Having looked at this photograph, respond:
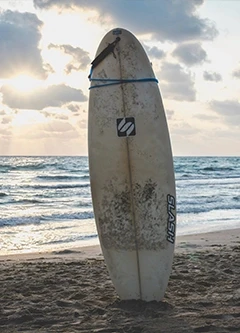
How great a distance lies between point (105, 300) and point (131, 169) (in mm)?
1174

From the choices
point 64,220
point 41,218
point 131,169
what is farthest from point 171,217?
point 41,218

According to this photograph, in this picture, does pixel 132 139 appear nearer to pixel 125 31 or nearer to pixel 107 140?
pixel 107 140

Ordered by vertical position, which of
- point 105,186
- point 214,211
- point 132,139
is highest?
point 132,139

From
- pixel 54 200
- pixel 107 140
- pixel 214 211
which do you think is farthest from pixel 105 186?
pixel 54 200

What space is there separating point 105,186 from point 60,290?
1.18 meters

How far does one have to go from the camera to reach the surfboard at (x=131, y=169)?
12.8 ft

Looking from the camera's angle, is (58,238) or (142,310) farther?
(58,238)

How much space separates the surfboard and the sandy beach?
29cm

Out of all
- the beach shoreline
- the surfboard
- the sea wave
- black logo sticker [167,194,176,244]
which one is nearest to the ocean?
the sea wave

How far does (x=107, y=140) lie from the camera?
394cm

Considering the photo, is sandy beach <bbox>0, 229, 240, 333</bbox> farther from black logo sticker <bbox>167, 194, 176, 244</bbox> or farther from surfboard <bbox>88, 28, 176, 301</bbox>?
black logo sticker <bbox>167, 194, 176, 244</bbox>

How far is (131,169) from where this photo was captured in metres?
3.89

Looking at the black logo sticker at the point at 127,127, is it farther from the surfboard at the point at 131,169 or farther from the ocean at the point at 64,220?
the ocean at the point at 64,220

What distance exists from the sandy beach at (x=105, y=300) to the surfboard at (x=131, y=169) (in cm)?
29
